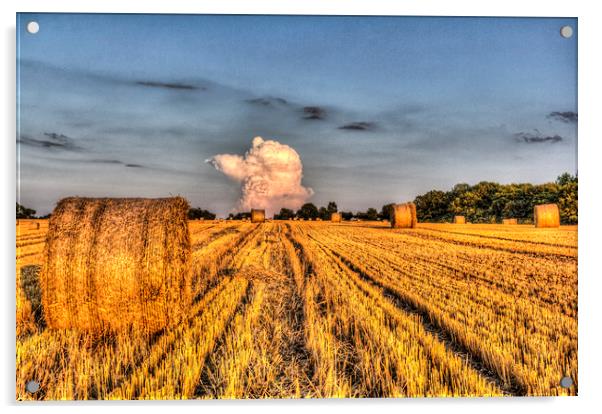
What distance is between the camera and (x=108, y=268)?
3605mm

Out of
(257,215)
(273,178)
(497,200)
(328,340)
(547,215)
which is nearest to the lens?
(328,340)

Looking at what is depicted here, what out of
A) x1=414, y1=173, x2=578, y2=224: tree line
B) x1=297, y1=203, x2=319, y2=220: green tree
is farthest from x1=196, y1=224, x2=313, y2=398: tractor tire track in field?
x1=414, y1=173, x2=578, y2=224: tree line

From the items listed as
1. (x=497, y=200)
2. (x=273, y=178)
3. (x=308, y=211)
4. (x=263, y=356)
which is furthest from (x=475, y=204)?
(x=263, y=356)

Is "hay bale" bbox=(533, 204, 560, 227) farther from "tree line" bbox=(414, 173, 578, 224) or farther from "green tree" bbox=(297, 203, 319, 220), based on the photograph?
"green tree" bbox=(297, 203, 319, 220)

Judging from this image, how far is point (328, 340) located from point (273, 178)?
147 centimetres

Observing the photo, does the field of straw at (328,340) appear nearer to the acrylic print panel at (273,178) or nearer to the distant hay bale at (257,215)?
the acrylic print panel at (273,178)

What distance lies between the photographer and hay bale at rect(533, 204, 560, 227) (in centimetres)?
413

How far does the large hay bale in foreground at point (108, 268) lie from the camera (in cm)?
361

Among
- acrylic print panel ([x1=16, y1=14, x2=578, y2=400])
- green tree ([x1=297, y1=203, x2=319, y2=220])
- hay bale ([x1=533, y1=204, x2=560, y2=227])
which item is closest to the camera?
acrylic print panel ([x1=16, y1=14, x2=578, y2=400])

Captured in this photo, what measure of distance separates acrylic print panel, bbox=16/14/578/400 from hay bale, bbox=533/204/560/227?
0.02 metres

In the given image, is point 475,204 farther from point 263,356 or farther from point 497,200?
point 263,356

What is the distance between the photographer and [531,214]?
482 cm

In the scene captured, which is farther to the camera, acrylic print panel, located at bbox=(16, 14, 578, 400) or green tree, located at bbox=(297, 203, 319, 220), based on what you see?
green tree, located at bbox=(297, 203, 319, 220)

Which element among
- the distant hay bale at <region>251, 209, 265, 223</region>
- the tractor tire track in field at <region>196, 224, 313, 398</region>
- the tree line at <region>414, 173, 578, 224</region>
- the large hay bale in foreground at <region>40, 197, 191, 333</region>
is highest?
the tree line at <region>414, 173, 578, 224</region>
